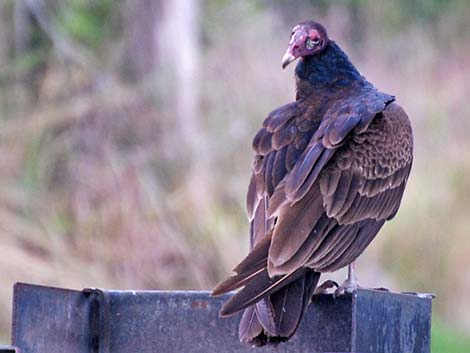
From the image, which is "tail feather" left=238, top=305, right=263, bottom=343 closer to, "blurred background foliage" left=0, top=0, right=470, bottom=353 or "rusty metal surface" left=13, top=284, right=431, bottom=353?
"rusty metal surface" left=13, top=284, right=431, bottom=353

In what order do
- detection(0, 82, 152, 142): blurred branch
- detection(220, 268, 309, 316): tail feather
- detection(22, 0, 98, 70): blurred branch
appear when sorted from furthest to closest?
detection(22, 0, 98, 70): blurred branch → detection(0, 82, 152, 142): blurred branch → detection(220, 268, 309, 316): tail feather

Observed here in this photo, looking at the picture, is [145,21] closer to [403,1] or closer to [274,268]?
[403,1]

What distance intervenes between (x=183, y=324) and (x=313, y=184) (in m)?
0.66

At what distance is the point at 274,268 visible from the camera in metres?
4.20

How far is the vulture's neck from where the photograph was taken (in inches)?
217

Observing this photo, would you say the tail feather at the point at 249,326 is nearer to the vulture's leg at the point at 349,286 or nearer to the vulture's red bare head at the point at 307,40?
the vulture's leg at the point at 349,286

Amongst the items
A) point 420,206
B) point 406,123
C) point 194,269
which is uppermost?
point 420,206

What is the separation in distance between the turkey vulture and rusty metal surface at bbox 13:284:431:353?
0.65ft

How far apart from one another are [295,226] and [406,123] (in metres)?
0.98

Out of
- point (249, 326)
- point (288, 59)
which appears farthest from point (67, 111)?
point (249, 326)

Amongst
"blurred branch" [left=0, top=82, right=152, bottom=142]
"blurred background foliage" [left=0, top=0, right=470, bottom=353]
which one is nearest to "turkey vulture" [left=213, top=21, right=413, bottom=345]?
"blurred background foliage" [left=0, top=0, right=470, bottom=353]

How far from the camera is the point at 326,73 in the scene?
5.54 metres

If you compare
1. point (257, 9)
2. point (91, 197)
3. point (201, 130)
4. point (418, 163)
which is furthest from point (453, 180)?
point (257, 9)

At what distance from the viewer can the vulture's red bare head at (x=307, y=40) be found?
5.48 m
